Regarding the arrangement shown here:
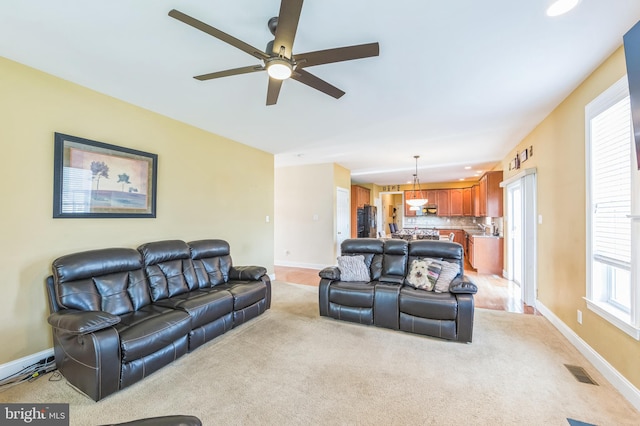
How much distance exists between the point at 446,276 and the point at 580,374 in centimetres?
127

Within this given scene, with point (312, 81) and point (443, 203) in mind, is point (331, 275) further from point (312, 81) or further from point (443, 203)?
point (443, 203)

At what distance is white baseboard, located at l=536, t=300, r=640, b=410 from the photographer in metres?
1.89

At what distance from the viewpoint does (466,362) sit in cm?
243

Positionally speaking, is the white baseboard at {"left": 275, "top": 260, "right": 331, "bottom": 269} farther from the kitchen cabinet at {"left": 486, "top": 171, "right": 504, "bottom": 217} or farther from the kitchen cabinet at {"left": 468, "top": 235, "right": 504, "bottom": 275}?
the kitchen cabinet at {"left": 486, "top": 171, "right": 504, "bottom": 217}

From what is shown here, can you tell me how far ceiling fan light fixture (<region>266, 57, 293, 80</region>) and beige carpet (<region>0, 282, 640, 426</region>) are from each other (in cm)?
227

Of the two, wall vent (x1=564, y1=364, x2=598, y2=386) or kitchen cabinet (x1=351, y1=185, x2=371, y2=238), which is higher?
kitchen cabinet (x1=351, y1=185, x2=371, y2=238)

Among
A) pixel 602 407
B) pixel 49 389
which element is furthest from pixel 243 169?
pixel 602 407

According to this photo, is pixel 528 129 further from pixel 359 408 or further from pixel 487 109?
pixel 359 408

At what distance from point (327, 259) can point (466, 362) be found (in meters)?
4.21

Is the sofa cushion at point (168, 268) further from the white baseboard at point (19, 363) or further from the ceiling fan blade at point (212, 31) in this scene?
the ceiling fan blade at point (212, 31)

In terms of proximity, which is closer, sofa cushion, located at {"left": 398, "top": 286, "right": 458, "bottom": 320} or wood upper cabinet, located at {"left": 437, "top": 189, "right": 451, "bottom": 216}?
sofa cushion, located at {"left": 398, "top": 286, "right": 458, "bottom": 320}

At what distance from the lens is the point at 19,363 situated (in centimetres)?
228

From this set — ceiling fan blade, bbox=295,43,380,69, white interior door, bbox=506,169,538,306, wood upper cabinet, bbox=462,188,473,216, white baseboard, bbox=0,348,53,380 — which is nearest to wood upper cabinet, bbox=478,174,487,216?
wood upper cabinet, bbox=462,188,473,216

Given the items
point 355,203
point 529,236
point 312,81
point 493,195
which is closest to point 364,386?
point 312,81
